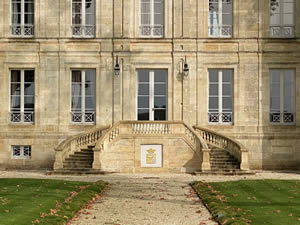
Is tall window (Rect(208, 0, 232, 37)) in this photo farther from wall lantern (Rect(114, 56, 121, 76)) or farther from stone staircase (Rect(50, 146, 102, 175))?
stone staircase (Rect(50, 146, 102, 175))

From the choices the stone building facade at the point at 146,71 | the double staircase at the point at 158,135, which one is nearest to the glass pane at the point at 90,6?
the stone building facade at the point at 146,71

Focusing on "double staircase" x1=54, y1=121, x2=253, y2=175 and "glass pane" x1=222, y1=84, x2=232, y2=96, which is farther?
"glass pane" x1=222, y1=84, x2=232, y2=96

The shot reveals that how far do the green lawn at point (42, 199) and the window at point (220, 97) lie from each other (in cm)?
951

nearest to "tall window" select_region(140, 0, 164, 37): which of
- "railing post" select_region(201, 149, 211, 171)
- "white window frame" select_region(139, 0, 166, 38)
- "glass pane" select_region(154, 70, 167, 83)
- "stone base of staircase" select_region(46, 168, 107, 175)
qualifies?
"white window frame" select_region(139, 0, 166, 38)

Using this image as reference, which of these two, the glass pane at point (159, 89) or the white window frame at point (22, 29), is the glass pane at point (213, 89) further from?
the white window frame at point (22, 29)

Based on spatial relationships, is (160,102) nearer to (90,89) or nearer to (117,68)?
(117,68)

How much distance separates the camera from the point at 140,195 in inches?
611

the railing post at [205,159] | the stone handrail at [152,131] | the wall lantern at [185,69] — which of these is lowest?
the railing post at [205,159]

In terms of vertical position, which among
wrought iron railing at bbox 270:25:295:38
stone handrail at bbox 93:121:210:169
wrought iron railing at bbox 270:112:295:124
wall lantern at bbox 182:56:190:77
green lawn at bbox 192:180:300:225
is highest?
wrought iron railing at bbox 270:25:295:38

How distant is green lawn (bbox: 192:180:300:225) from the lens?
Result: 11.0m

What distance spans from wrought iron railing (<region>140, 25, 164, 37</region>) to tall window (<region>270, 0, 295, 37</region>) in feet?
15.8

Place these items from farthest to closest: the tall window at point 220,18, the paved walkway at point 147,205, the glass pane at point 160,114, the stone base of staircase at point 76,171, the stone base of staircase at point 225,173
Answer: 1. the tall window at point 220,18
2. the glass pane at point 160,114
3. the stone base of staircase at point 76,171
4. the stone base of staircase at point 225,173
5. the paved walkway at point 147,205

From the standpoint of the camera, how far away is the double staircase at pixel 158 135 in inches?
868

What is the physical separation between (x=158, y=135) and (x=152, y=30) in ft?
17.8
